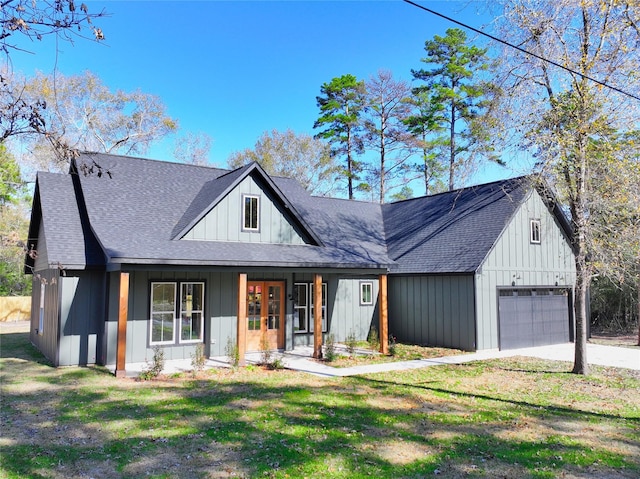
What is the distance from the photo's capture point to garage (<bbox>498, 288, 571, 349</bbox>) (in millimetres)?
14906

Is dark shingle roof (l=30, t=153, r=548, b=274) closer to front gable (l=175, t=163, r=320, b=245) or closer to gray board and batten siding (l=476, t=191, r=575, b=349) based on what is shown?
front gable (l=175, t=163, r=320, b=245)

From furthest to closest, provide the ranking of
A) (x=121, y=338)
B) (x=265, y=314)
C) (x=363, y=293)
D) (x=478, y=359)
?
1. (x=363, y=293)
2. (x=265, y=314)
3. (x=478, y=359)
4. (x=121, y=338)

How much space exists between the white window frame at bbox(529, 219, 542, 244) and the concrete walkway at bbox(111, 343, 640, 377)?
12.1ft

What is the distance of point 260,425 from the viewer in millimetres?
6711

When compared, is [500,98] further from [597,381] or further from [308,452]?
[308,452]

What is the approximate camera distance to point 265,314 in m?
14.1

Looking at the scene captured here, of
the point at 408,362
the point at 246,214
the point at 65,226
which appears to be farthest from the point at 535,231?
the point at 65,226

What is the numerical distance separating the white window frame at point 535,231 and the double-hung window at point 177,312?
1132 centimetres

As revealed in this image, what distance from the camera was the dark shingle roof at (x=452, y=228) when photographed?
587 inches

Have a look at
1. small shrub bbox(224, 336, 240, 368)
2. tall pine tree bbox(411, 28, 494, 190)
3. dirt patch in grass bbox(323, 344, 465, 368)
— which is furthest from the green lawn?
tall pine tree bbox(411, 28, 494, 190)

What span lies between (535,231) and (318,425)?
12675 mm

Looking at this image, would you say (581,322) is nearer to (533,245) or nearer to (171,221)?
(533,245)

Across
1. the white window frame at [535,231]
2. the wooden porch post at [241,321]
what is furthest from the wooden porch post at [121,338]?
the white window frame at [535,231]

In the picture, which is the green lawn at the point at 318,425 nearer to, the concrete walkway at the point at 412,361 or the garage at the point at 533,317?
the concrete walkway at the point at 412,361
